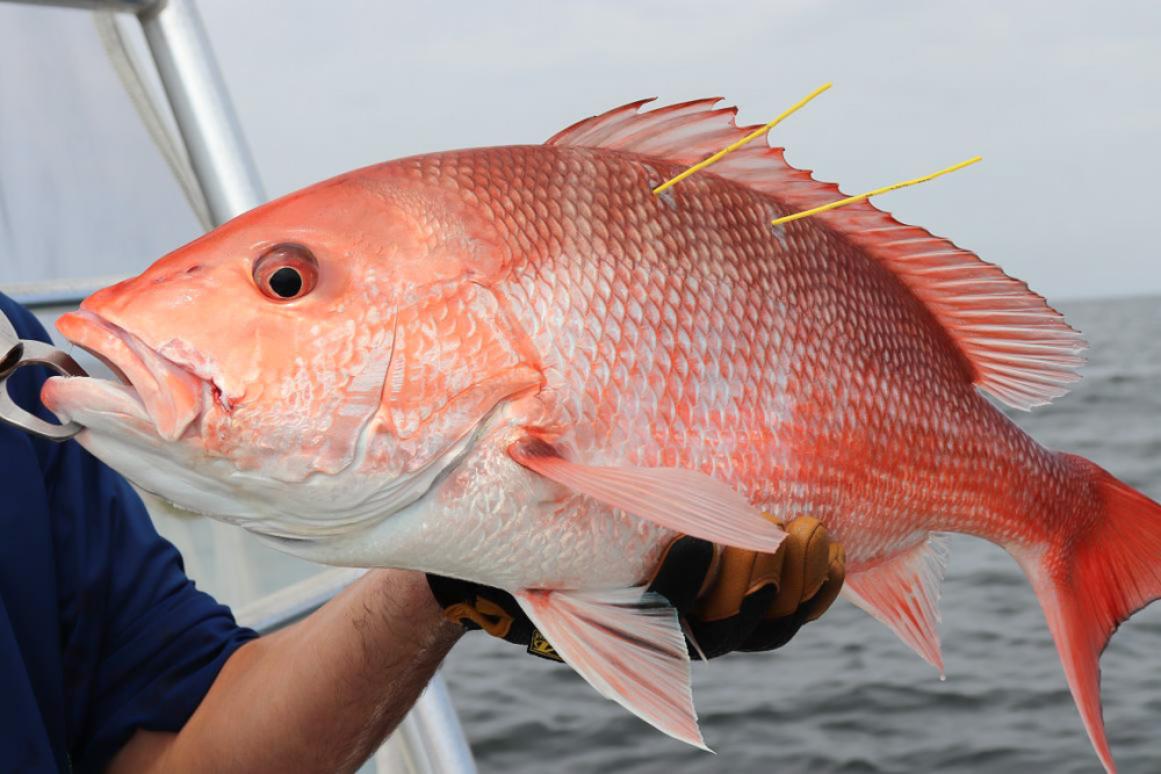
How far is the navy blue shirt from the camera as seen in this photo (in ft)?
5.08

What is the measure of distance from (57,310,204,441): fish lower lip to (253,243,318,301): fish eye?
118 millimetres

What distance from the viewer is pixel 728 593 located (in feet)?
4.62

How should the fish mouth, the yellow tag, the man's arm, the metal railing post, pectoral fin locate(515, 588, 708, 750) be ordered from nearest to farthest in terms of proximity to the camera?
the fish mouth → pectoral fin locate(515, 588, 708, 750) → the yellow tag → the man's arm → the metal railing post

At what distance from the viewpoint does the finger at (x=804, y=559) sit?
1342 millimetres

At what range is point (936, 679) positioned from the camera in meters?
7.43

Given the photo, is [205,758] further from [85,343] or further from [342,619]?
[85,343]

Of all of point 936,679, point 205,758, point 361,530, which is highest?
point 361,530

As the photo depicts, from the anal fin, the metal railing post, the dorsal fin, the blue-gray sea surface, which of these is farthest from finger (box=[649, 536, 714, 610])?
the blue-gray sea surface

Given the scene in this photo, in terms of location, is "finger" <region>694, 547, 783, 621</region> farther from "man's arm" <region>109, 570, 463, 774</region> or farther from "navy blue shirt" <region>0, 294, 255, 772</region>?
"navy blue shirt" <region>0, 294, 255, 772</region>

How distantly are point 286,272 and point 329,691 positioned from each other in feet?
2.21

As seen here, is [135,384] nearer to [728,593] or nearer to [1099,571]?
[728,593]

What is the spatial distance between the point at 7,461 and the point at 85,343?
0.55 m

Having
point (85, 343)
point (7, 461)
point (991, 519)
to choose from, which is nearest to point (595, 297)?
point (85, 343)

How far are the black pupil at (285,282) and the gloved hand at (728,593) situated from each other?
1.39 ft
